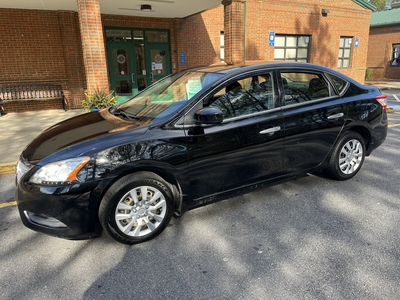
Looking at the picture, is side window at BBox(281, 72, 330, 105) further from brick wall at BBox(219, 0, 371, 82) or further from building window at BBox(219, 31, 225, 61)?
building window at BBox(219, 31, 225, 61)

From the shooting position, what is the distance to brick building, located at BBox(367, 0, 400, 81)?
2406cm

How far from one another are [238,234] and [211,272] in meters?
0.66

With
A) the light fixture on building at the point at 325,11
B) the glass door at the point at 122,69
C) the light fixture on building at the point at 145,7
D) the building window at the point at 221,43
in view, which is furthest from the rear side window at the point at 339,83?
the light fixture on building at the point at 325,11

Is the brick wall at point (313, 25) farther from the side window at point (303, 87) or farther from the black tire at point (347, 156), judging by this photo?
the black tire at point (347, 156)

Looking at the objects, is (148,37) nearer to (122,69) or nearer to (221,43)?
(122,69)

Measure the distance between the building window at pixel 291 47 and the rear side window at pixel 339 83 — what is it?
37.0 feet

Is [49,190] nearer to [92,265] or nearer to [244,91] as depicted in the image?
[92,265]

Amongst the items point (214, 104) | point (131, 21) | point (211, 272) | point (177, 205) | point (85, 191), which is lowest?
point (211, 272)

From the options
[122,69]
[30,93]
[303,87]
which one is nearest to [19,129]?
[30,93]

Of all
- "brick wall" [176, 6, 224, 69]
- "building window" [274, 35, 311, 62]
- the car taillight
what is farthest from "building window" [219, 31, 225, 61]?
the car taillight

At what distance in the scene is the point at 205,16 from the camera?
41.4ft

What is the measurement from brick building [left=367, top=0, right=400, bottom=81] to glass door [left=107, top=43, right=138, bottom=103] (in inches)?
844

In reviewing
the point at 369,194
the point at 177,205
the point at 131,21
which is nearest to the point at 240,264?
the point at 177,205

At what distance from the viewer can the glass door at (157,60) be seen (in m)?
12.4
